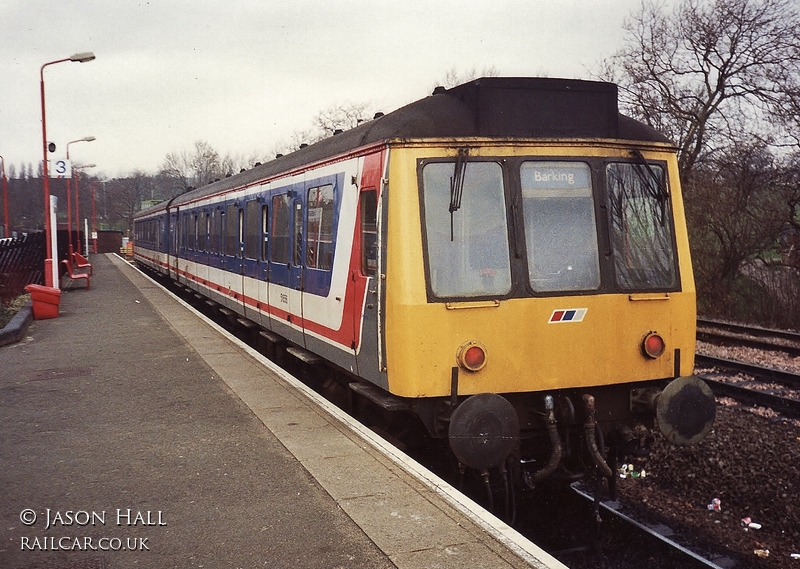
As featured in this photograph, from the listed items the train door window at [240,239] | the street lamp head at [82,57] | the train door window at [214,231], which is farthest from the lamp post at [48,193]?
the train door window at [240,239]

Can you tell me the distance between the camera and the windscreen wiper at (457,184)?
5.64 m

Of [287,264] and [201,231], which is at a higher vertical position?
[201,231]

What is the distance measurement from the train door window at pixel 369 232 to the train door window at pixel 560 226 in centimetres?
118

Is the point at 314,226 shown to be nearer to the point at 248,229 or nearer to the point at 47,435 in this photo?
the point at 47,435

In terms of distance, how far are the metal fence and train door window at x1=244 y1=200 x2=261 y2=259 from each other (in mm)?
9102

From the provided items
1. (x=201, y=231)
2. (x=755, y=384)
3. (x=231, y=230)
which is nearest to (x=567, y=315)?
(x=755, y=384)

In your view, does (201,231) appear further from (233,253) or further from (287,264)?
(287,264)

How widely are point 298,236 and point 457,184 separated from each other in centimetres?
350

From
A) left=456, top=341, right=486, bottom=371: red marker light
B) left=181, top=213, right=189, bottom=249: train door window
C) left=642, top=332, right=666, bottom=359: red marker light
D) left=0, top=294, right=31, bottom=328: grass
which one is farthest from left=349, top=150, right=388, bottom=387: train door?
left=181, top=213, right=189, bottom=249: train door window

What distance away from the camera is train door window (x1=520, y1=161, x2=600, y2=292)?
5.78 meters

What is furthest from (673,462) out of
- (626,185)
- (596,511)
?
(626,185)

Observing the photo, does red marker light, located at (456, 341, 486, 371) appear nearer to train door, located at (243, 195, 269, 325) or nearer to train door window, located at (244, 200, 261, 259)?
train door, located at (243, 195, 269, 325)

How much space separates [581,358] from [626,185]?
55.0 inches

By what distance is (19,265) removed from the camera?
70.5 feet
